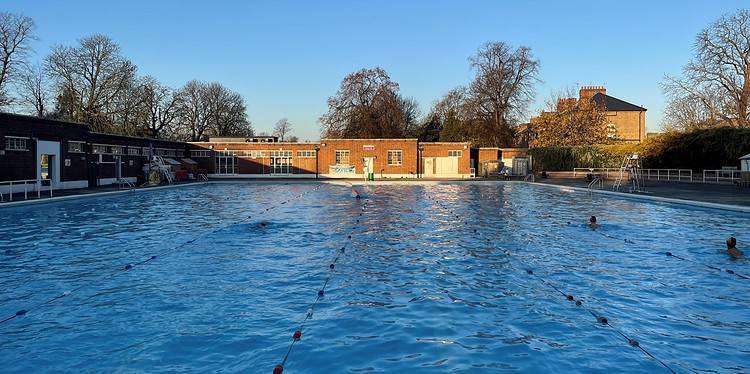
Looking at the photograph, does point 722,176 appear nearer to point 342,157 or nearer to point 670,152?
point 670,152

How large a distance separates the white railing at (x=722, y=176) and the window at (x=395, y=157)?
2761 centimetres

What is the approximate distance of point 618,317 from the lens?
6746 mm

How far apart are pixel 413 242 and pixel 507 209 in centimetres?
935

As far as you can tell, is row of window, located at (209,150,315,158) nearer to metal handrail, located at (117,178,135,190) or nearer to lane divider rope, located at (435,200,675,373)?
metal handrail, located at (117,178,135,190)

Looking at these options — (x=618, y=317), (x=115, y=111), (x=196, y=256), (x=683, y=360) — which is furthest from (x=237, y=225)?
(x=115, y=111)

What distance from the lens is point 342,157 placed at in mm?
52375

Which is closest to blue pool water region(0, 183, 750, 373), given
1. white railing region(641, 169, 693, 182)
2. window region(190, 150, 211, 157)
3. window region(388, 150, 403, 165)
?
white railing region(641, 169, 693, 182)

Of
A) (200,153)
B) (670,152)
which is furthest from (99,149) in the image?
(670,152)

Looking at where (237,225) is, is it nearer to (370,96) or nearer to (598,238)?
(598,238)

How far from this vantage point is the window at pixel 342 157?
52.2 metres

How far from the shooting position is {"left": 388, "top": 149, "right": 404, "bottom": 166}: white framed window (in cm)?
5166

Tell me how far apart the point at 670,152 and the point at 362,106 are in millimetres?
35865

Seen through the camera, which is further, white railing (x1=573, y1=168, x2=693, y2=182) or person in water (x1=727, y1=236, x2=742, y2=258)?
white railing (x1=573, y1=168, x2=693, y2=182)

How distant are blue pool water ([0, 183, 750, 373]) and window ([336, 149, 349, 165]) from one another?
3662 centimetres
